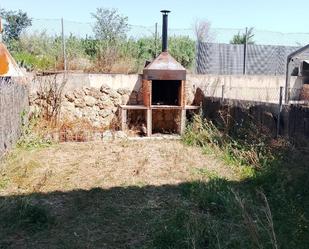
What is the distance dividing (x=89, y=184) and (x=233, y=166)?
2844 millimetres

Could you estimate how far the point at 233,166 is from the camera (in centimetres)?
773

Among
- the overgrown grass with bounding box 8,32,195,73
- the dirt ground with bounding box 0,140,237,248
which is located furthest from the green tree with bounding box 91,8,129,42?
the dirt ground with bounding box 0,140,237,248

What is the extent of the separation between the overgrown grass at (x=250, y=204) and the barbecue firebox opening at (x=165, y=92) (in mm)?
4378

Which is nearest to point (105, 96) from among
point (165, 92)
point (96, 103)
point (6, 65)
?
point (96, 103)

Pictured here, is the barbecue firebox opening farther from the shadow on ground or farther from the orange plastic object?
the shadow on ground

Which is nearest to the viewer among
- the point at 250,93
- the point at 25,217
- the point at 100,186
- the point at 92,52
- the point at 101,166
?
the point at 25,217

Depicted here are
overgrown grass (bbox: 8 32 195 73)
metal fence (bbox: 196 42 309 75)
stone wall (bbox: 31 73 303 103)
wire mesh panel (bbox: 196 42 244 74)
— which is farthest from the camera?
wire mesh panel (bbox: 196 42 244 74)

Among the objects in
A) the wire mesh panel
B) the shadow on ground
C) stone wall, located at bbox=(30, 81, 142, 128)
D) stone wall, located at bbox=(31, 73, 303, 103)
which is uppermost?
the wire mesh panel

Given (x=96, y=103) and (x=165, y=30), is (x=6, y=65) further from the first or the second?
(x=165, y=30)

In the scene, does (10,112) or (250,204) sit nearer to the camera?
(250,204)

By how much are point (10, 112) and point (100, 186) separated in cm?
324

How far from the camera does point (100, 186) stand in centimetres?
659

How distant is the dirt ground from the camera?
184 inches

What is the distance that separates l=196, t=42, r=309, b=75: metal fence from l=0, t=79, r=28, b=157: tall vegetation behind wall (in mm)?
9929
